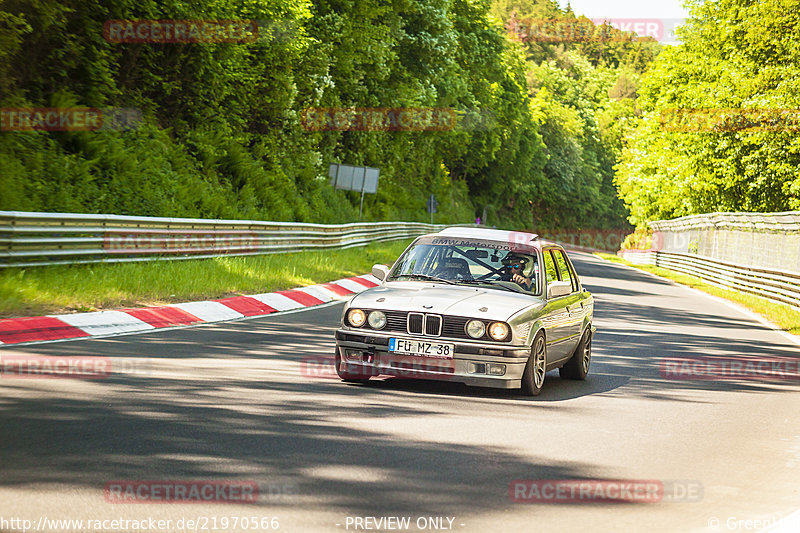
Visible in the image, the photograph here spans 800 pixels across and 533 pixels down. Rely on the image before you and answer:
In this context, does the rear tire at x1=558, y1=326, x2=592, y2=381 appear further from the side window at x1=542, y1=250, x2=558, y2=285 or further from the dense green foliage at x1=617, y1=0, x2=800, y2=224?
the dense green foliage at x1=617, y1=0, x2=800, y2=224

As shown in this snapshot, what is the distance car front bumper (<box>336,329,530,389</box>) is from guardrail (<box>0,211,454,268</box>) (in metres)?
6.64

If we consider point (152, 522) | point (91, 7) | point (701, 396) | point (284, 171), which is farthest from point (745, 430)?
point (284, 171)

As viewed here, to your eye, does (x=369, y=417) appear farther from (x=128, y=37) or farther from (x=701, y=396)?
(x=128, y=37)

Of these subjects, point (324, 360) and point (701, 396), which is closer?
point (701, 396)

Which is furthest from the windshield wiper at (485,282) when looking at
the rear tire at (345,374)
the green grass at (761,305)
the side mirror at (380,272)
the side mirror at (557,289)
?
the green grass at (761,305)

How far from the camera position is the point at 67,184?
19.5 meters

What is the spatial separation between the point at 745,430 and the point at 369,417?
3.19m

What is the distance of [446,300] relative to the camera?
9.06 m

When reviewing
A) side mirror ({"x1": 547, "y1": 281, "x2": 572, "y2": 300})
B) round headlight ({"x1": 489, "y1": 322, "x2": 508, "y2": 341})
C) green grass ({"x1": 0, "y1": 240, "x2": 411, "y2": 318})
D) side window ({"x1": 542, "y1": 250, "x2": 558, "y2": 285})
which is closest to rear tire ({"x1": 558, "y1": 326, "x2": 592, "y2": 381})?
side window ({"x1": 542, "y1": 250, "x2": 558, "y2": 285})

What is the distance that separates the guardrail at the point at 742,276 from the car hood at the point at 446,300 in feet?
57.8

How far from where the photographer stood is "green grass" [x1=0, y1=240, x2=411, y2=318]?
1252 cm

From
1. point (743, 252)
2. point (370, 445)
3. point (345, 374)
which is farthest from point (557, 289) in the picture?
point (743, 252)

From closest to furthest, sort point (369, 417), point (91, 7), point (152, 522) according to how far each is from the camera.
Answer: point (152, 522) → point (369, 417) → point (91, 7)

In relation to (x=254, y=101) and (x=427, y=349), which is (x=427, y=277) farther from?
(x=254, y=101)
